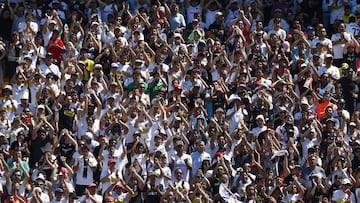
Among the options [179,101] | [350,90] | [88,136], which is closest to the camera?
[88,136]

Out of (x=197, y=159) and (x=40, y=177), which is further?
(x=197, y=159)

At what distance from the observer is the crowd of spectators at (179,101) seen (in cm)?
3025

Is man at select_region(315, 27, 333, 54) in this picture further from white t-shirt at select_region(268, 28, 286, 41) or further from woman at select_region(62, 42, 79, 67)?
woman at select_region(62, 42, 79, 67)

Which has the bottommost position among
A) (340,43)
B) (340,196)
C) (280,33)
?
(340,196)

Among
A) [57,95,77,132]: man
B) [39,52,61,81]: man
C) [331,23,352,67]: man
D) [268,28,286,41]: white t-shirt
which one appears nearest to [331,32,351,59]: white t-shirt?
[331,23,352,67]: man

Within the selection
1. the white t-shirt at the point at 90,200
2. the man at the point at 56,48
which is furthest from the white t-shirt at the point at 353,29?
the white t-shirt at the point at 90,200

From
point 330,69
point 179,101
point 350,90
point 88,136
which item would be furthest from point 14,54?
point 350,90

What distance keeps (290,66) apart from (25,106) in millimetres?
6355

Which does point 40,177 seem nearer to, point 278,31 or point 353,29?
point 278,31

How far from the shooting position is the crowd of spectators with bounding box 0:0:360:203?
1191 inches

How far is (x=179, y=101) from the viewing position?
106 ft

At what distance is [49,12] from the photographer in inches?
1398

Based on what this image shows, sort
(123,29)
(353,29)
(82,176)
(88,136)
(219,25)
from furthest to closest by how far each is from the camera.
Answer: (219,25), (353,29), (123,29), (88,136), (82,176)

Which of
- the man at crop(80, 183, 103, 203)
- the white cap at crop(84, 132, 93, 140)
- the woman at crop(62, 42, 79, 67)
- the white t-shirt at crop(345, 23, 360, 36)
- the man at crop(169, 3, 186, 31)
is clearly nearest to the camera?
the man at crop(80, 183, 103, 203)
